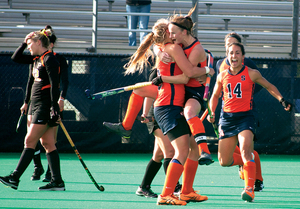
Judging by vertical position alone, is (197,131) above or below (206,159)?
above

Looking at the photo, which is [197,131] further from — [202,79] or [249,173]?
[249,173]

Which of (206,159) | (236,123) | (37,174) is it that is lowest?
(37,174)

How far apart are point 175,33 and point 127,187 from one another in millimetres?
1980

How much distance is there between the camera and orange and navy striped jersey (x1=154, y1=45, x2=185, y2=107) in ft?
12.6

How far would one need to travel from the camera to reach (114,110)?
314 inches

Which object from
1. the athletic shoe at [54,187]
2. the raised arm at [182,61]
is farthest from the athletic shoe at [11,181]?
the raised arm at [182,61]

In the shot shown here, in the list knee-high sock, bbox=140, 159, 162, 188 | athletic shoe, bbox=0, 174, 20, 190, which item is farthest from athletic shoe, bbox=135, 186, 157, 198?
athletic shoe, bbox=0, 174, 20, 190

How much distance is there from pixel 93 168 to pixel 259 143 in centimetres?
343

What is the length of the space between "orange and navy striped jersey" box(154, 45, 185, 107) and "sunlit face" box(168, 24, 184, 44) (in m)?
0.23

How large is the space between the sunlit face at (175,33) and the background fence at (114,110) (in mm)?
4160

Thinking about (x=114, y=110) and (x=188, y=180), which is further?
(x=114, y=110)

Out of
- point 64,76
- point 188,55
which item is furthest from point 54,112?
point 188,55

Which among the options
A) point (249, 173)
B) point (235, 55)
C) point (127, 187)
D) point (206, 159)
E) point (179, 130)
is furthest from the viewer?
point (127, 187)

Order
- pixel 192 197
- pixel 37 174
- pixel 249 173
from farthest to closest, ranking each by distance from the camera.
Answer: pixel 37 174 → pixel 249 173 → pixel 192 197
